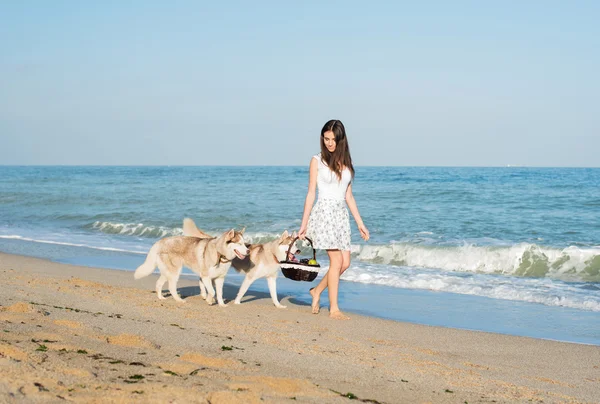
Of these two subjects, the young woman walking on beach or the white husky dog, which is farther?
the white husky dog

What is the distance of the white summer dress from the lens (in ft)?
24.2

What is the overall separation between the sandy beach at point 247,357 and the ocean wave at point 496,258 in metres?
6.04

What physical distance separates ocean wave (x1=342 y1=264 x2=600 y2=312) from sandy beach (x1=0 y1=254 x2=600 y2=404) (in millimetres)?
2899

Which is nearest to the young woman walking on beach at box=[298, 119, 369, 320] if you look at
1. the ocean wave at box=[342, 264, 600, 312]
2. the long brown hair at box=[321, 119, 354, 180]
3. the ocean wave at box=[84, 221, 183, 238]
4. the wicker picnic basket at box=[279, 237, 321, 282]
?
the long brown hair at box=[321, 119, 354, 180]

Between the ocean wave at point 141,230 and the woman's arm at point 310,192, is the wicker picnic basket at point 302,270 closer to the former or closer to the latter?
the woman's arm at point 310,192

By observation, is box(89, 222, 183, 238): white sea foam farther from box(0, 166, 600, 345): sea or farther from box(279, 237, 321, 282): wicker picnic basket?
box(279, 237, 321, 282): wicker picnic basket

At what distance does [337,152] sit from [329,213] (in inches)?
28.0

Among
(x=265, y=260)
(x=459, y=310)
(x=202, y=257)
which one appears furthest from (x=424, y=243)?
(x=202, y=257)

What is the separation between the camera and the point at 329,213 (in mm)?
7402

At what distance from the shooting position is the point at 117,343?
5.01 meters

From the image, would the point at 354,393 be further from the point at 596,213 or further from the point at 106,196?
the point at 106,196

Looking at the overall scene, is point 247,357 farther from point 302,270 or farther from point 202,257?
point 202,257

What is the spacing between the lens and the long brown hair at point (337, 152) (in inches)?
285

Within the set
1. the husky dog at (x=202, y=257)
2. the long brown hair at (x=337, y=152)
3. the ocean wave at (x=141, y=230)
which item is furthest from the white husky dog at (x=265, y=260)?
the ocean wave at (x=141, y=230)
